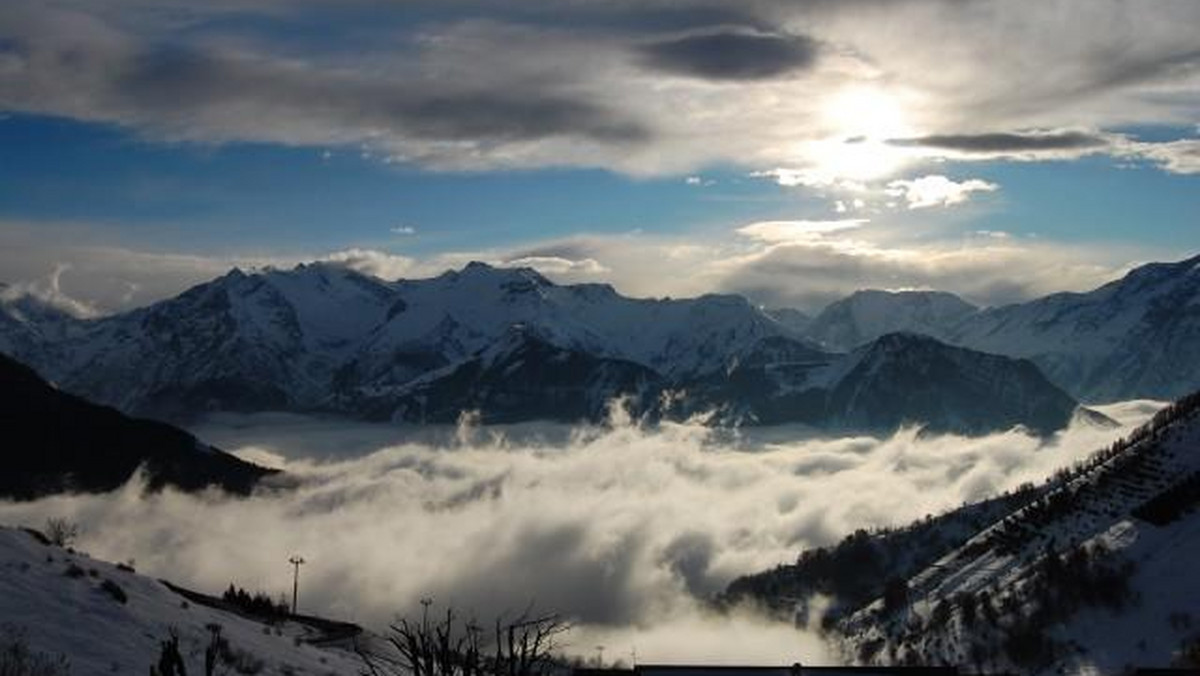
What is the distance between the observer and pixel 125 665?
36.5m

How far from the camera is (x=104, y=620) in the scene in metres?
40.4

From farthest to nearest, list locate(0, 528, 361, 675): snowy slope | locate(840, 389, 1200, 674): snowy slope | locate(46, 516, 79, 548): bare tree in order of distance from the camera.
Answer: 1. locate(840, 389, 1200, 674): snowy slope
2. locate(46, 516, 79, 548): bare tree
3. locate(0, 528, 361, 675): snowy slope

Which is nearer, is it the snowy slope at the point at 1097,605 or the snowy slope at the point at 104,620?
the snowy slope at the point at 104,620

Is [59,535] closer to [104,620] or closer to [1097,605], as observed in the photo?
[104,620]

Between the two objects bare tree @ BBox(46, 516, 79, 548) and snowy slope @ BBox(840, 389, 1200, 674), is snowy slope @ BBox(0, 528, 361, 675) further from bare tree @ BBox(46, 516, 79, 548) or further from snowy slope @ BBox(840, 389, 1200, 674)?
snowy slope @ BBox(840, 389, 1200, 674)

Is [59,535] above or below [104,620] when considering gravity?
above

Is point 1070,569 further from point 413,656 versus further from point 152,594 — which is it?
point 413,656

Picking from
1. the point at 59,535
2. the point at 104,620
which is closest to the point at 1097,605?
the point at 59,535

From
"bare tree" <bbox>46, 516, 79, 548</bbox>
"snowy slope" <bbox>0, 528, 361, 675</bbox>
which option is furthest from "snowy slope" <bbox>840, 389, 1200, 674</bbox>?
"snowy slope" <bbox>0, 528, 361, 675</bbox>

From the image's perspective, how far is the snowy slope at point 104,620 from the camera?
3691 cm

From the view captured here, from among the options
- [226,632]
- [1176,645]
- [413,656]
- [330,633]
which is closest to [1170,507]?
[1176,645]

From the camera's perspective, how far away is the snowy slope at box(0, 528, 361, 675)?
3691cm

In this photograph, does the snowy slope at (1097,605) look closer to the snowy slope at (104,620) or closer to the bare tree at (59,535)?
the bare tree at (59,535)

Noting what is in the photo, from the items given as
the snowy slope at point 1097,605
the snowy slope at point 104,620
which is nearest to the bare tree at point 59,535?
the snowy slope at point 104,620
